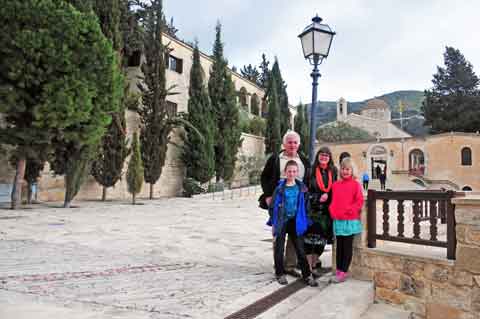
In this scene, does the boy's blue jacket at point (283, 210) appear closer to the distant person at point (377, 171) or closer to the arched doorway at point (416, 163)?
the distant person at point (377, 171)

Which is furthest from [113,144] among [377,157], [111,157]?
[377,157]

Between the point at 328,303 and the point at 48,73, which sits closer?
the point at 328,303

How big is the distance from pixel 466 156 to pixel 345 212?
1159 inches

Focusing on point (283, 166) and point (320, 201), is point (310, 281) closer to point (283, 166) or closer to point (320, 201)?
point (320, 201)

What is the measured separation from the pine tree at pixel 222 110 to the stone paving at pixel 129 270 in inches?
511

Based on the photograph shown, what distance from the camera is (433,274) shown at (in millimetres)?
3936

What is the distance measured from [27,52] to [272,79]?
69.6 feet

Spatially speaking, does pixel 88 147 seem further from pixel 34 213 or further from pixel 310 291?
pixel 310 291

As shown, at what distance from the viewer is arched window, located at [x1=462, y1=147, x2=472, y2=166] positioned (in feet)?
92.2

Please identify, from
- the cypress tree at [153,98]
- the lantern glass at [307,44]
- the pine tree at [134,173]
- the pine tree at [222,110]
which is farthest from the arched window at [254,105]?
the lantern glass at [307,44]

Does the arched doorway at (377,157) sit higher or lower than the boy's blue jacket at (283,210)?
higher

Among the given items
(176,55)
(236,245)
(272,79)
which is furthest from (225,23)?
(236,245)

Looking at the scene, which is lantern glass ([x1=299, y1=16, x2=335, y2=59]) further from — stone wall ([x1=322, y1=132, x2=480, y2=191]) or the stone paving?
stone wall ([x1=322, y1=132, x2=480, y2=191])

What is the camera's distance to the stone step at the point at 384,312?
3.74 meters
